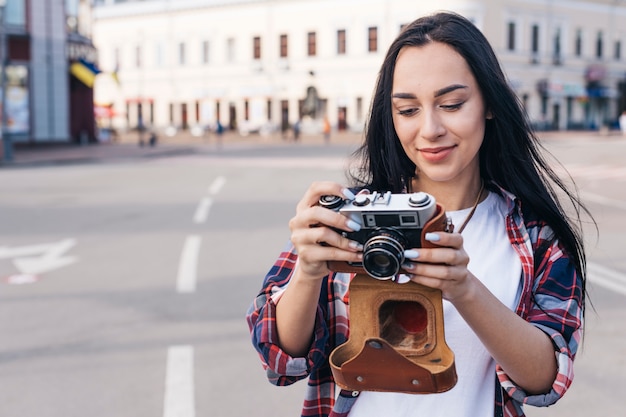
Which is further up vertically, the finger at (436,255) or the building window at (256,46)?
the building window at (256,46)

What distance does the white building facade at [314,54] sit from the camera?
181ft

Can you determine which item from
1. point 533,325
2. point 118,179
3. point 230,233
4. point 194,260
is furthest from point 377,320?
point 118,179

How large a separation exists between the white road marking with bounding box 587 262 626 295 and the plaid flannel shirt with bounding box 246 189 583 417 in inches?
224

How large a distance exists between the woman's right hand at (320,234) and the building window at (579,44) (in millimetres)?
61666

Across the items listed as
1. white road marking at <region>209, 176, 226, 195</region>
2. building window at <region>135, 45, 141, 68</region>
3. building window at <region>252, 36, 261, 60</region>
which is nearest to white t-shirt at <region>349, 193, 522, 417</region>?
white road marking at <region>209, 176, 226, 195</region>

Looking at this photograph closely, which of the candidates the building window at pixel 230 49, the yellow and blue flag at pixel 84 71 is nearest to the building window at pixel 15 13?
the yellow and blue flag at pixel 84 71

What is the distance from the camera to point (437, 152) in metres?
2.03

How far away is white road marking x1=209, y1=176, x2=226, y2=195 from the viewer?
55.4 feet

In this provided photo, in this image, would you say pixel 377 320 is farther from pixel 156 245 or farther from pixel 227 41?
pixel 227 41

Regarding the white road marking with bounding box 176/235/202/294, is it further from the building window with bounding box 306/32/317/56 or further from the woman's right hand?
the building window with bounding box 306/32/317/56

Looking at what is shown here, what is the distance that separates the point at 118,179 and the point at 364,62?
36747 mm

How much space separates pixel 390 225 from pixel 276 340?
54 centimetres

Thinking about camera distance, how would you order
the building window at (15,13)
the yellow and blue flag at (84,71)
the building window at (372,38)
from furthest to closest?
the building window at (372,38)
the yellow and blue flag at (84,71)
the building window at (15,13)

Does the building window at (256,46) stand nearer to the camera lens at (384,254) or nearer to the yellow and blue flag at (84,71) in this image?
the yellow and blue flag at (84,71)
